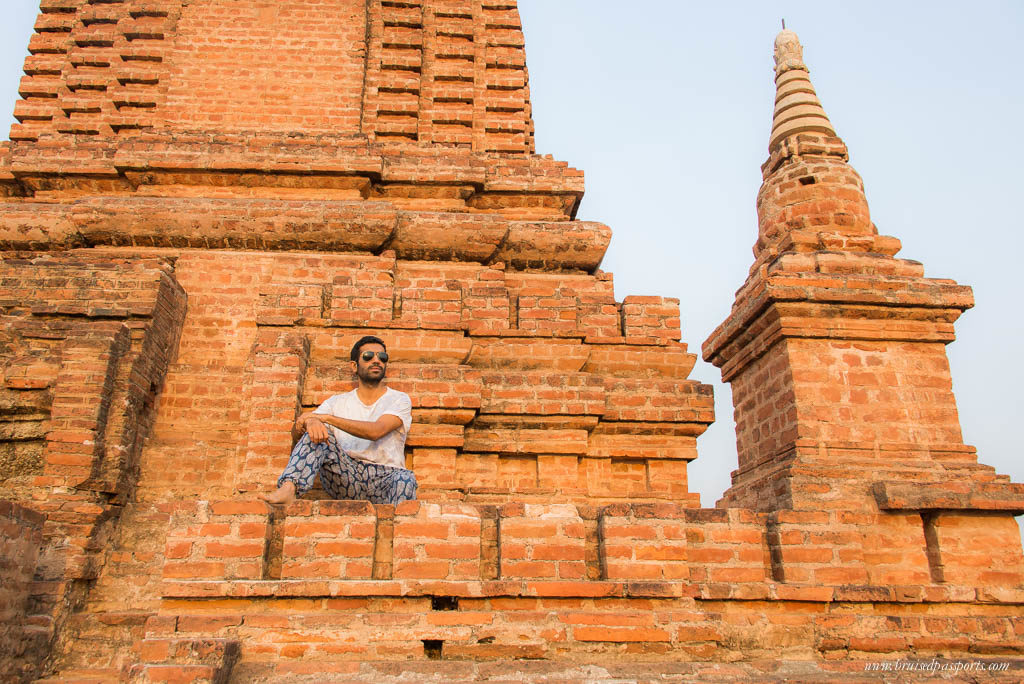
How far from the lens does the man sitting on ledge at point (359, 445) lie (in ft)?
15.0

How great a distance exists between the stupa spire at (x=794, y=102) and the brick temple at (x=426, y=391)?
0.05 m

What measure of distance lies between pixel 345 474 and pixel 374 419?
0.46 meters

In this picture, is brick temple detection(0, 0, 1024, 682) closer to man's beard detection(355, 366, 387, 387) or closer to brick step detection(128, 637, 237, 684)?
brick step detection(128, 637, 237, 684)

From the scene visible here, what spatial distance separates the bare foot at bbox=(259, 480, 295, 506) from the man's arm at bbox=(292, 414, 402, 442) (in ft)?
1.13

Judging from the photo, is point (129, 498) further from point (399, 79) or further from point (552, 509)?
point (399, 79)

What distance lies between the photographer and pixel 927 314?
205 inches

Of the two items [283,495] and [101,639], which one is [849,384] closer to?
[283,495]

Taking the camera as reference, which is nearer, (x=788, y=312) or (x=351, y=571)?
(x=351, y=571)

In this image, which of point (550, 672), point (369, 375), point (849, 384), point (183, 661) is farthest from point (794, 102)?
point (183, 661)

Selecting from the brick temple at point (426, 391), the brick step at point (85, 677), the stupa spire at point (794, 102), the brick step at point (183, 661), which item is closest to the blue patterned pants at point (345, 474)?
the brick temple at point (426, 391)

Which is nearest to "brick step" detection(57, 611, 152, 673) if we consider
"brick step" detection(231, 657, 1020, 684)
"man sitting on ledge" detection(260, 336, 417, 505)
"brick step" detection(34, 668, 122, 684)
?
"brick step" detection(34, 668, 122, 684)

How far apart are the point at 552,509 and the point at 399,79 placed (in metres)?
6.96

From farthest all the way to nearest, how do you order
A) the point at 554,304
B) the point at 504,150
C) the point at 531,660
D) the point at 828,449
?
the point at 504,150 → the point at 554,304 → the point at 828,449 → the point at 531,660

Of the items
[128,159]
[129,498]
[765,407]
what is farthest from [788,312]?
[128,159]
